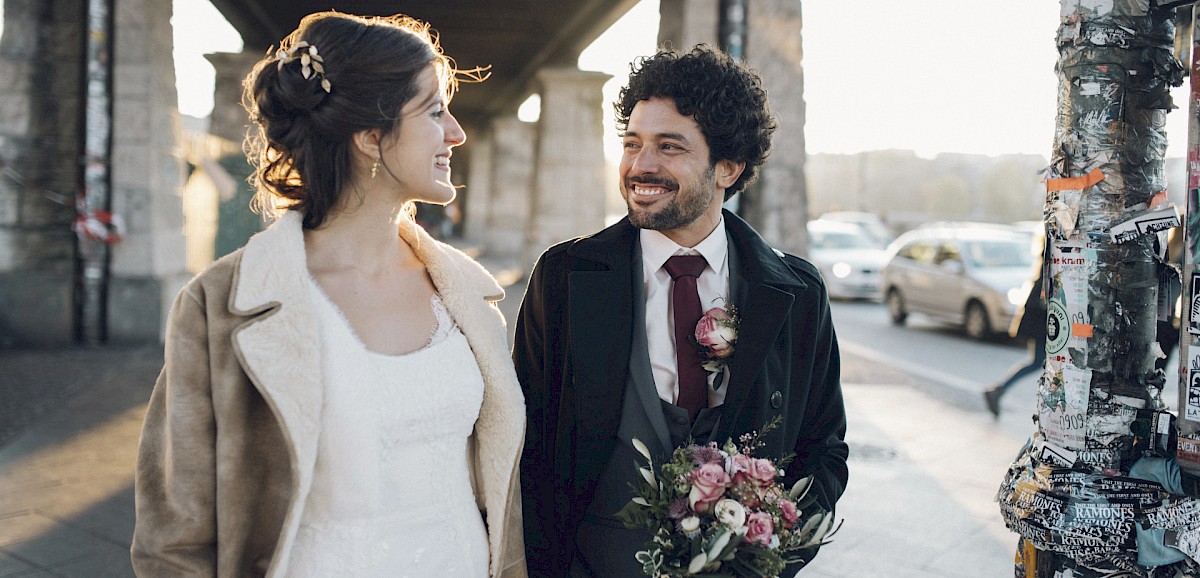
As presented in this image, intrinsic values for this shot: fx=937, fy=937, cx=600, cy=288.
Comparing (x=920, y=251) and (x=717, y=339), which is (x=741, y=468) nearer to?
(x=717, y=339)

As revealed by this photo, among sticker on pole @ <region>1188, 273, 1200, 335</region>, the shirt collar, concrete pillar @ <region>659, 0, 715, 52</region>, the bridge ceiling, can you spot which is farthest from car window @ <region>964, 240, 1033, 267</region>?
the shirt collar

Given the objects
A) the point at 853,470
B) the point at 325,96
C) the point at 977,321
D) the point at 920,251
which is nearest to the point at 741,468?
the point at 325,96

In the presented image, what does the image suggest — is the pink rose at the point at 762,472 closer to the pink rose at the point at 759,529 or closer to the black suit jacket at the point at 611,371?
the pink rose at the point at 759,529

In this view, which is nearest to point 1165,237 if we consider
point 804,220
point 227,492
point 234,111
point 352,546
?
point 352,546

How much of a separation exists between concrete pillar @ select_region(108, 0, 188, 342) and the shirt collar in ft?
28.5

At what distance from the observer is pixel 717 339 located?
2.38 m

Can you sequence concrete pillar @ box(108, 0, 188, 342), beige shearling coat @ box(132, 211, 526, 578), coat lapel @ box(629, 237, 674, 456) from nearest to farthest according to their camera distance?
beige shearling coat @ box(132, 211, 526, 578), coat lapel @ box(629, 237, 674, 456), concrete pillar @ box(108, 0, 188, 342)

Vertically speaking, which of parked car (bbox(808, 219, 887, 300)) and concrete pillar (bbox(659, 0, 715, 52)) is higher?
concrete pillar (bbox(659, 0, 715, 52))

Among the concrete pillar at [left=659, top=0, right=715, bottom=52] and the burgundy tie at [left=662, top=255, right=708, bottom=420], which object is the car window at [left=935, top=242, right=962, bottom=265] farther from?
the burgundy tie at [left=662, top=255, right=708, bottom=420]

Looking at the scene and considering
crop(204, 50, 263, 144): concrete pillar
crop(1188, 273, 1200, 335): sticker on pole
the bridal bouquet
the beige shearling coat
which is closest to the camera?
the beige shearling coat

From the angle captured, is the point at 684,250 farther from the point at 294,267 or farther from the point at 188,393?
the point at 188,393

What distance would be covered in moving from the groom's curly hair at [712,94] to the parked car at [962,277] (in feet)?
38.3

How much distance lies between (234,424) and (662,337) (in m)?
1.10

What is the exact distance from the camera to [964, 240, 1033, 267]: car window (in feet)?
46.6
